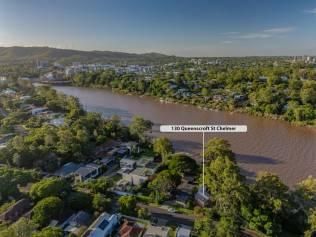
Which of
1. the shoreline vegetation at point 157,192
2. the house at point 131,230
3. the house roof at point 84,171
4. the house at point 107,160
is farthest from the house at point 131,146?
the house at point 131,230

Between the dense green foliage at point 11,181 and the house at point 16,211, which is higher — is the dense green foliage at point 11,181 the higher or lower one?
the higher one

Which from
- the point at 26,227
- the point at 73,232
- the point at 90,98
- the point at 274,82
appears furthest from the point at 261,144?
the point at 90,98

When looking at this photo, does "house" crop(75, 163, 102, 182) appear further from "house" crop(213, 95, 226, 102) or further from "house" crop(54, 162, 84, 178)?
"house" crop(213, 95, 226, 102)

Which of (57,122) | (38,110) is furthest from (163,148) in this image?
(38,110)

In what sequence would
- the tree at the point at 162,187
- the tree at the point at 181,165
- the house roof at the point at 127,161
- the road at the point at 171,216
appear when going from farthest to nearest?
the house roof at the point at 127,161 → the tree at the point at 181,165 → the tree at the point at 162,187 → the road at the point at 171,216

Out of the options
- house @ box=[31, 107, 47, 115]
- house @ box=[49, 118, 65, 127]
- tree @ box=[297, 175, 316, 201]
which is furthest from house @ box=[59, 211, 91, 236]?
house @ box=[31, 107, 47, 115]

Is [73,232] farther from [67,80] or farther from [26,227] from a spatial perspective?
[67,80]

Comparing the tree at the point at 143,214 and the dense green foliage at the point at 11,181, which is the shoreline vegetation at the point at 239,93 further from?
the dense green foliage at the point at 11,181
